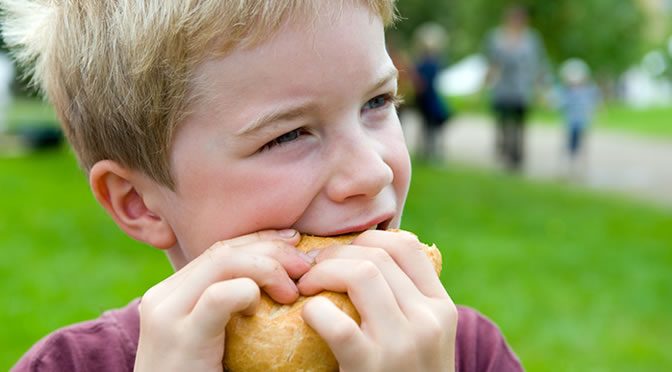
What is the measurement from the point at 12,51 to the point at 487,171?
1191 centimetres

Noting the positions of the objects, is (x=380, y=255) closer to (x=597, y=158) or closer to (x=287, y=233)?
(x=287, y=233)

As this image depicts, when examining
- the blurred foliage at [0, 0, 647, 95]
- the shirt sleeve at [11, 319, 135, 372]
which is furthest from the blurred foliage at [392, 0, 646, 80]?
the shirt sleeve at [11, 319, 135, 372]

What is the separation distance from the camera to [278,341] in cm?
155

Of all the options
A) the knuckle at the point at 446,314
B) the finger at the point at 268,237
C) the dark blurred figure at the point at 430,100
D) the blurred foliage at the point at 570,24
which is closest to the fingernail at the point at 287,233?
the finger at the point at 268,237

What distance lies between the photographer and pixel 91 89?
1.95 m

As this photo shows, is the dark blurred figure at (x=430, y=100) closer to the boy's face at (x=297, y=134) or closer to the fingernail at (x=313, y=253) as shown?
the boy's face at (x=297, y=134)

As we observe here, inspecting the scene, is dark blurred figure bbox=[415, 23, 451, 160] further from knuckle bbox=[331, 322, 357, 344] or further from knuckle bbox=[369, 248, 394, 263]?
knuckle bbox=[331, 322, 357, 344]

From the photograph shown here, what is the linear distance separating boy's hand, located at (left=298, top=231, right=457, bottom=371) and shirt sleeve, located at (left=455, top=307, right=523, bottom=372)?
60cm

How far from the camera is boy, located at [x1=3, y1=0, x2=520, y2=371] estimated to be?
1561 millimetres

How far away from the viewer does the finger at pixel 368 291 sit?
1.54 m

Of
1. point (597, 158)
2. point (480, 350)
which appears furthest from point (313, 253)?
point (597, 158)

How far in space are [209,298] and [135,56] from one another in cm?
58

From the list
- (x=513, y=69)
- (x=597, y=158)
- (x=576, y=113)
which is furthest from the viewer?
(x=597, y=158)

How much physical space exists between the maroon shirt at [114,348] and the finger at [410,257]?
24.3 inches
